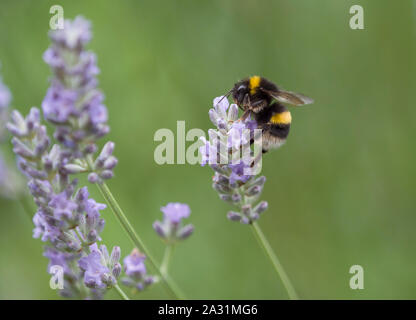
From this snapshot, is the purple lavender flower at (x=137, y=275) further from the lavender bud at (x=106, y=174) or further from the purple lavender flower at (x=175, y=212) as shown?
the lavender bud at (x=106, y=174)

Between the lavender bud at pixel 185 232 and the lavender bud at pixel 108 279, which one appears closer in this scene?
the lavender bud at pixel 108 279

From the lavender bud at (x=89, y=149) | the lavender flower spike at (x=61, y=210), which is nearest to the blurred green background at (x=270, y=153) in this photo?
the lavender flower spike at (x=61, y=210)

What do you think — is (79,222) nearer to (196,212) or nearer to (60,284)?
(60,284)

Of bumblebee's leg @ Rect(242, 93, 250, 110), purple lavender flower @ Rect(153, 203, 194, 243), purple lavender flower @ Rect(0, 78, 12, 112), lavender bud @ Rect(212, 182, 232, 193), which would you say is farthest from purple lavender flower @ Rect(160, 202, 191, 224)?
purple lavender flower @ Rect(0, 78, 12, 112)

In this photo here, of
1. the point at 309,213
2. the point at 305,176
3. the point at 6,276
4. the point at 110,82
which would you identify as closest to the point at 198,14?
the point at 110,82
